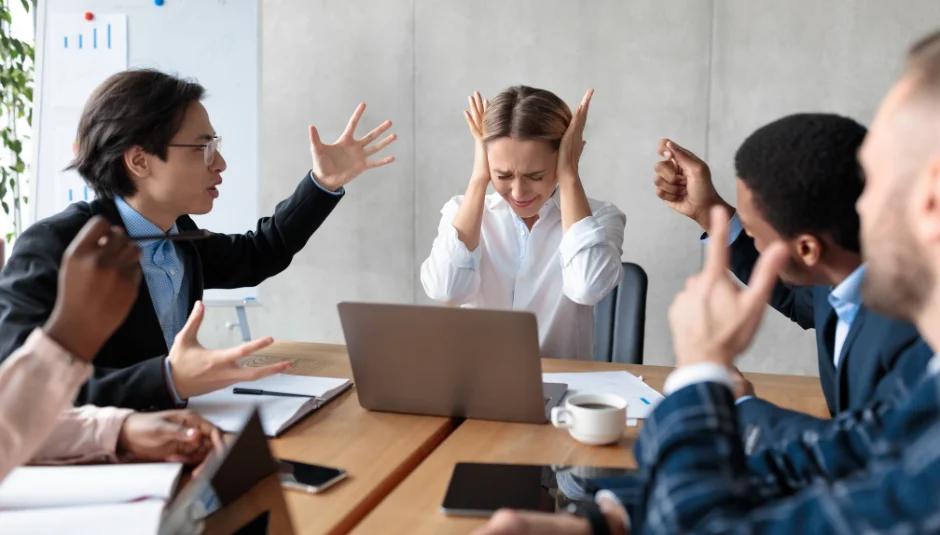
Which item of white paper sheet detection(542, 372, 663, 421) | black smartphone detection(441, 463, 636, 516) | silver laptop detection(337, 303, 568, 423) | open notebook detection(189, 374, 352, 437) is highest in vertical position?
silver laptop detection(337, 303, 568, 423)

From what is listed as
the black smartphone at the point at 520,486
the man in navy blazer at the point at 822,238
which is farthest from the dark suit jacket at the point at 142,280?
the man in navy blazer at the point at 822,238

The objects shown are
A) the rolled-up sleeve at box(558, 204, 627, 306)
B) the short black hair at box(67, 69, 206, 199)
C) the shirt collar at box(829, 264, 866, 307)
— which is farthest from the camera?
the rolled-up sleeve at box(558, 204, 627, 306)

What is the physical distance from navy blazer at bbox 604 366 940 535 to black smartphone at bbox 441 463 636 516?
15cm

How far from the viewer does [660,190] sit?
212 centimetres

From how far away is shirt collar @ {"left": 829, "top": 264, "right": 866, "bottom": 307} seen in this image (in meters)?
1.36

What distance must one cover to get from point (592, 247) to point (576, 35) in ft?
4.39

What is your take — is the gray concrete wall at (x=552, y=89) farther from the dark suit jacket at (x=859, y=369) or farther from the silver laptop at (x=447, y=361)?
the silver laptop at (x=447, y=361)

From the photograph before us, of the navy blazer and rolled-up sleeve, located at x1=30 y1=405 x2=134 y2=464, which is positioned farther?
rolled-up sleeve, located at x1=30 y1=405 x2=134 y2=464

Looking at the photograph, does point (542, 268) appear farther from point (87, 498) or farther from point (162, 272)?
point (87, 498)

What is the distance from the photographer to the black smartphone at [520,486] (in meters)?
1.12

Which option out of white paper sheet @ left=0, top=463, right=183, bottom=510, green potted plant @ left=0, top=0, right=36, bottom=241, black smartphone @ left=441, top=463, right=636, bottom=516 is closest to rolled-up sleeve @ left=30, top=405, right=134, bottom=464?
white paper sheet @ left=0, top=463, right=183, bottom=510

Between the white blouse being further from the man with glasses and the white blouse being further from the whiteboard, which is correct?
the whiteboard

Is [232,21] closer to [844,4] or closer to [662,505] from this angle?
[844,4]

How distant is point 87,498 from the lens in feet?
3.71
